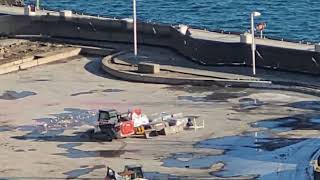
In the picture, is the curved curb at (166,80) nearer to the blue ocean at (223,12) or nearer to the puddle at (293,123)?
the puddle at (293,123)

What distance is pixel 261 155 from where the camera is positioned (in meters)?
43.1

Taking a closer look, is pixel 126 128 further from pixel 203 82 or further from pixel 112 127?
pixel 203 82

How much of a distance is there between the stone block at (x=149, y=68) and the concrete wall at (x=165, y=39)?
318 centimetres

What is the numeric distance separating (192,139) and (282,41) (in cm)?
1752

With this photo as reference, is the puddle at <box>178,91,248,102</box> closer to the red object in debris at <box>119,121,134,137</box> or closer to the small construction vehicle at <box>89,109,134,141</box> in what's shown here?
the small construction vehicle at <box>89,109,134,141</box>

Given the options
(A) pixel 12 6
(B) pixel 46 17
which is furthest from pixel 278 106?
(A) pixel 12 6

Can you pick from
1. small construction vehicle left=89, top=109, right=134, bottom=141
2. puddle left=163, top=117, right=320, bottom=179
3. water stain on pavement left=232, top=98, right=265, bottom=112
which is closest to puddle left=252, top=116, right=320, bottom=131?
puddle left=163, top=117, right=320, bottom=179

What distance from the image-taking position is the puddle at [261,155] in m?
40.7

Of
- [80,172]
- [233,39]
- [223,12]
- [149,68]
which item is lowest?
[223,12]

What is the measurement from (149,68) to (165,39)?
271 inches

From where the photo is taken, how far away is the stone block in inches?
2315

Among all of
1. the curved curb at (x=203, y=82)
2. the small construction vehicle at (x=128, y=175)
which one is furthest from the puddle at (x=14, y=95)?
the small construction vehicle at (x=128, y=175)

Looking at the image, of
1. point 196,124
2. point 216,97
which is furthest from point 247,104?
point 196,124

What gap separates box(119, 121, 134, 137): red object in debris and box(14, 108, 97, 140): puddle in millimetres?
2864
